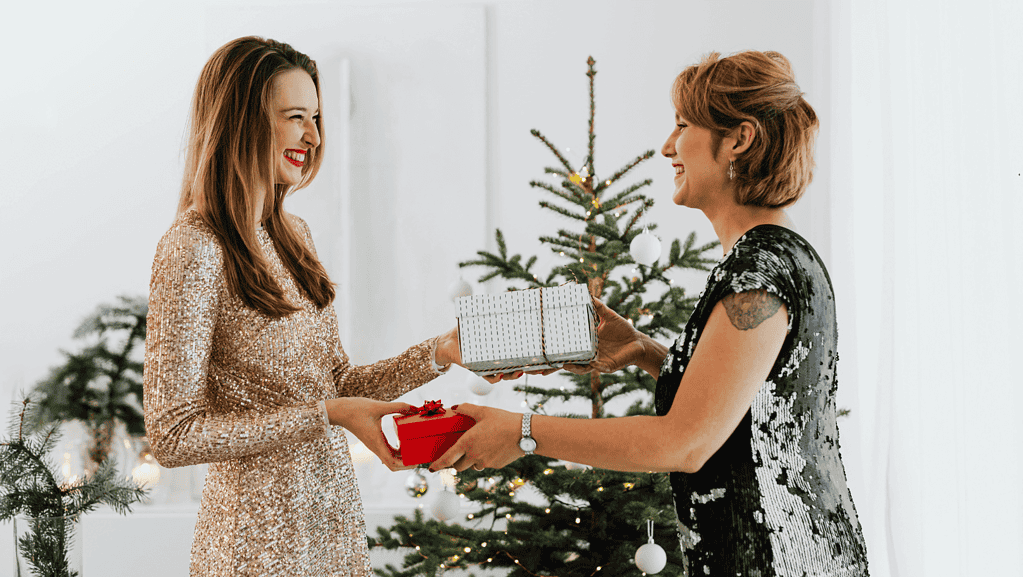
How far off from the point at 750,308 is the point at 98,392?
3.03 meters

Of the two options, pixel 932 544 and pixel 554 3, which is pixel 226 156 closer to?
pixel 932 544

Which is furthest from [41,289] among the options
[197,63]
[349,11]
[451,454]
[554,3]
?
[451,454]

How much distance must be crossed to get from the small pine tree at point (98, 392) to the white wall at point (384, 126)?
1.54ft

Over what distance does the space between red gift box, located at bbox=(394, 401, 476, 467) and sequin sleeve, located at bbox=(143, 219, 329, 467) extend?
147mm

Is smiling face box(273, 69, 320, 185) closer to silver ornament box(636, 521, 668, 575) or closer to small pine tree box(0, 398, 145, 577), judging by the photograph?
silver ornament box(636, 521, 668, 575)

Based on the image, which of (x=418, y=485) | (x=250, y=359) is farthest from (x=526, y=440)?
(x=418, y=485)

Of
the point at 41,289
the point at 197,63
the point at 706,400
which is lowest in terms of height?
the point at 706,400

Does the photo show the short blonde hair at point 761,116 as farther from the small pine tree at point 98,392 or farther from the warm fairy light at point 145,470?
A: the warm fairy light at point 145,470

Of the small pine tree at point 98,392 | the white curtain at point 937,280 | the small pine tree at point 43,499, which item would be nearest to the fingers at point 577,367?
the white curtain at point 937,280

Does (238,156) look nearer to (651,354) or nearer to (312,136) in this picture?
(312,136)

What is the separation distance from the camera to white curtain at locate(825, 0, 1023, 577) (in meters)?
1.53

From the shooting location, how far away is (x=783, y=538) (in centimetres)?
111

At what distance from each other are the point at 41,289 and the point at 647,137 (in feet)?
10.00

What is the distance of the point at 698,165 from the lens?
1251 millimetres
